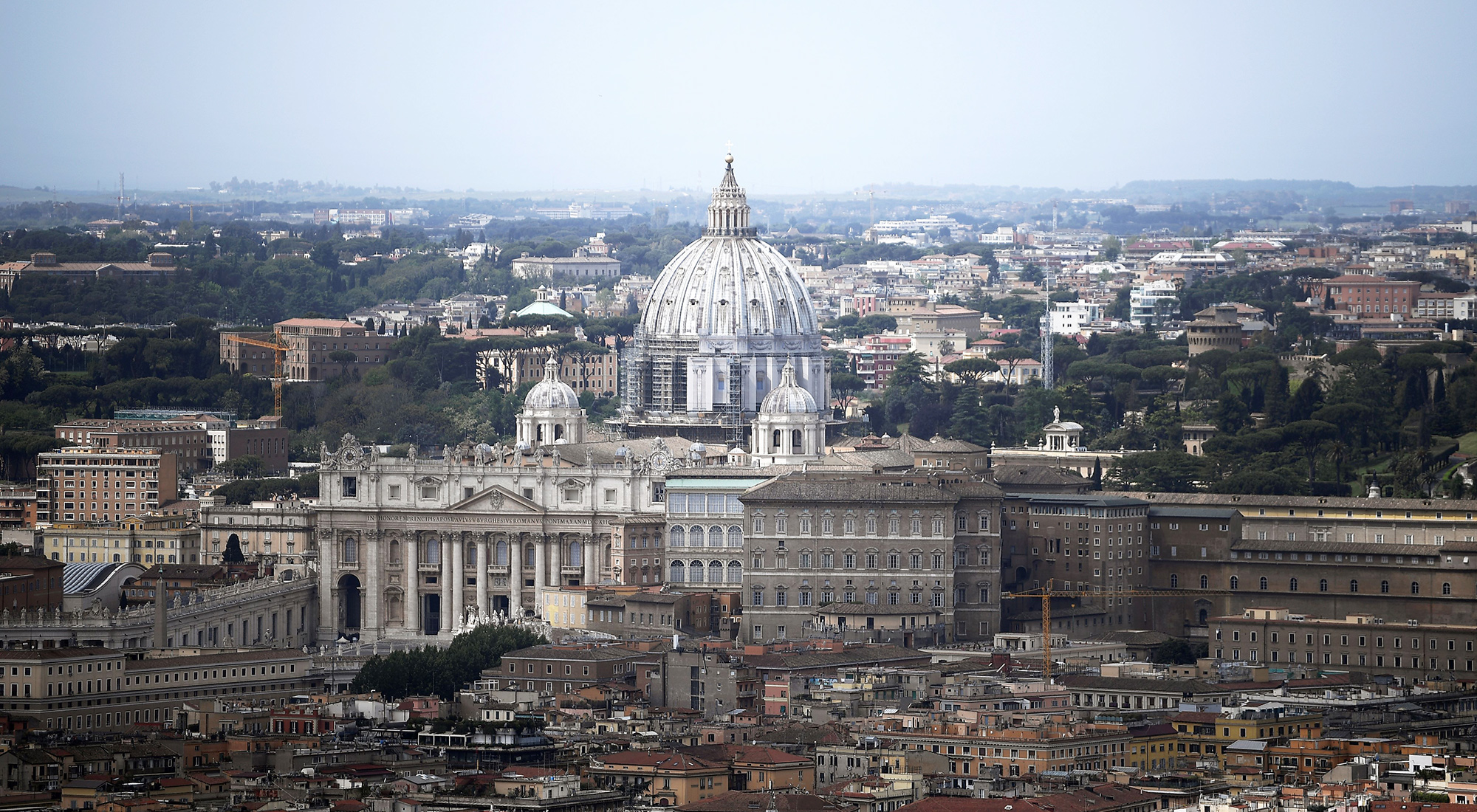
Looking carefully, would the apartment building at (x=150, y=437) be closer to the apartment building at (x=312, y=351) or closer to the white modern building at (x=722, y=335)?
the white modern building at (x=722, y=335)

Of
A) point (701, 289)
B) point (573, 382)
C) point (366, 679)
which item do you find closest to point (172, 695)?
point (366, 679)

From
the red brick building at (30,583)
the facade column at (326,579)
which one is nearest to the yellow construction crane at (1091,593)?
the facade column at (326,579)

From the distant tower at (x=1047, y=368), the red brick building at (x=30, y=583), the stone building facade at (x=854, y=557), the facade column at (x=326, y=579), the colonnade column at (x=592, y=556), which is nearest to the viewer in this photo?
the red brick building at (x=30, y=583)

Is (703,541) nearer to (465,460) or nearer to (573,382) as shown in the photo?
(465,460)

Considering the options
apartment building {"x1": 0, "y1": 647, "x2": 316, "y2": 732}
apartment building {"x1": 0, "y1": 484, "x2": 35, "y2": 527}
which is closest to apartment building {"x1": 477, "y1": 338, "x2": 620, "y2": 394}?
apartment building {"x1": 0, "y1": 484, "x2": 35, "y2": 527}

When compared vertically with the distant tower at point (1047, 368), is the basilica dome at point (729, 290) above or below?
above

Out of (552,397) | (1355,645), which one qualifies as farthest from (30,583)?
(1355,645)

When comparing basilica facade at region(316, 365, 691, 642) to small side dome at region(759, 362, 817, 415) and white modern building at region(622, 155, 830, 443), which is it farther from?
white modern building at region(622, 155, 830, 443)
